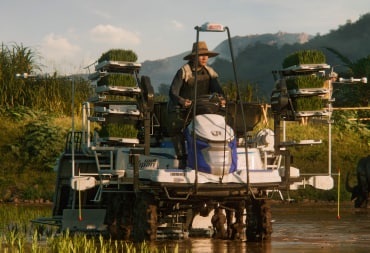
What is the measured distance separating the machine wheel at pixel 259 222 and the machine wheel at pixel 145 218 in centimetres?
157

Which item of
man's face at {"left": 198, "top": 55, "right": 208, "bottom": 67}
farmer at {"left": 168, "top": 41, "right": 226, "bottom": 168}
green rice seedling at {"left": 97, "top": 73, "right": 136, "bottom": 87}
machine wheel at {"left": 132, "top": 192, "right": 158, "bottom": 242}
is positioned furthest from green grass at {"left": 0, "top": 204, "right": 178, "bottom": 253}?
man's face at {"left": 198, "top": 55, "right": 208, "bottom": 67}

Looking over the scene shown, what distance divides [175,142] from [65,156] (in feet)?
10.4

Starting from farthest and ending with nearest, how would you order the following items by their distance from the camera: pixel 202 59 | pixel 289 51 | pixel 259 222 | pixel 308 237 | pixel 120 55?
1. pixel 289 51
2. pixel 308 237
3. pixel 202 59
4. pixel 120 55
5. pixel 259 222

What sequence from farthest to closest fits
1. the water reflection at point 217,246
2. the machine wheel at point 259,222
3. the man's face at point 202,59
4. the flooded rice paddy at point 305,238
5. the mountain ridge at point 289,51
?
the mountain ridge at point 289,51 < the man's face at point 202,59 < the machine wheel at point 259,222 < the flooded rice paddy at point 305,238 < the water reflection at point 217,246

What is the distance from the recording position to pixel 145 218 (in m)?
15.1

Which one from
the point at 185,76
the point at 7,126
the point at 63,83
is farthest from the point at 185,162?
the point at 63,83

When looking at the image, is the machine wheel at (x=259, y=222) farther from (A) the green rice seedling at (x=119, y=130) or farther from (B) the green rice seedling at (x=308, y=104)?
(A) the green rice seedling at (x=119, y=130)

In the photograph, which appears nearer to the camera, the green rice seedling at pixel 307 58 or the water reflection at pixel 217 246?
the water reflection at pixel 217 246

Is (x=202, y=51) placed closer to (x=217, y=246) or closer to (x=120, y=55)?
(x=120, y=55)

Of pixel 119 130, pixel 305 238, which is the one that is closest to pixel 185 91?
pixel 119 130

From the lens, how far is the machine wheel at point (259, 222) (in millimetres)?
15828

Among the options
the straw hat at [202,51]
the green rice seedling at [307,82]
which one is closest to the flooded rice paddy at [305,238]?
the green rice seedling at [307,82]

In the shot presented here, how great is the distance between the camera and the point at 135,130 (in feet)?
52.8

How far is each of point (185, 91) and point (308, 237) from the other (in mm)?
2954
